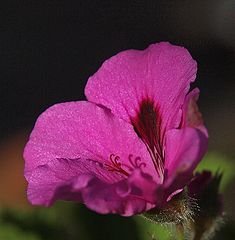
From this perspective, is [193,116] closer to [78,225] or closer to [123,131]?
[123,131]

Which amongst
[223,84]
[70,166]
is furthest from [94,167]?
[223,84]

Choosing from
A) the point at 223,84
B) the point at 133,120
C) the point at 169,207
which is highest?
the point at 133,120

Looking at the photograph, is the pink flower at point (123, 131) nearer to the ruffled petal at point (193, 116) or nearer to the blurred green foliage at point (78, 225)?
the ruffled petal at point (193, 116)

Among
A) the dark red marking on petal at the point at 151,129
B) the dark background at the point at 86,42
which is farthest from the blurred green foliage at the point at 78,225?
the dark background at the point at 86,42

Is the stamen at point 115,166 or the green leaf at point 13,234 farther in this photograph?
the green leaf at point 13,234

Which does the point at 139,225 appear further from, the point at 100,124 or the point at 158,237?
the point at 100,124

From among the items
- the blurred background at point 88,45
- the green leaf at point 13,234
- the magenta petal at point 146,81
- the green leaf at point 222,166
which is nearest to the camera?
the magenta petal at point 146,81

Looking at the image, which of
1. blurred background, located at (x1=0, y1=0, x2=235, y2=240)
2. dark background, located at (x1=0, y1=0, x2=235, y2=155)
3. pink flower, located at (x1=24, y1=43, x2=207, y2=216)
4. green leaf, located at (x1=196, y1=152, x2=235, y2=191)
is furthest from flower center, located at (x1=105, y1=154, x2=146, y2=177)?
dark background, located at (x1=0, y1=0, x2=235, y2=155)

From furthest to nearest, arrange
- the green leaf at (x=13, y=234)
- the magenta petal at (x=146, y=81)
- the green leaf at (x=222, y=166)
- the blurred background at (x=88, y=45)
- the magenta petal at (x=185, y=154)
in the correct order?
the blurred background at (x=88, y=45) → the green leaf at (x=222, y=166) → the green leaf at (x=13, y=234) → the magenta petal at (x=146, y=81) → the magenta petal at (x=185, y=154)

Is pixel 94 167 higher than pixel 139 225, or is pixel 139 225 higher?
pixel 94 167
